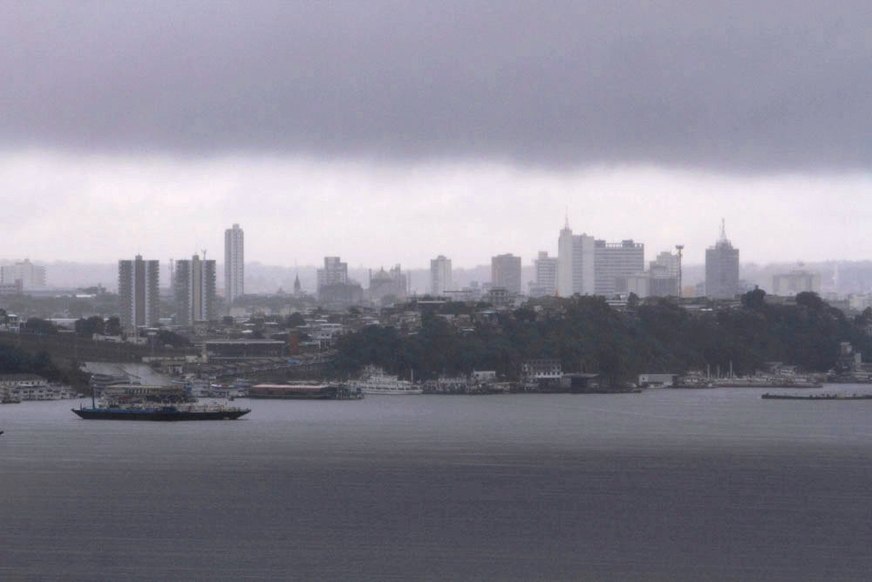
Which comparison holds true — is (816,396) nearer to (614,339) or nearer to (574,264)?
(614,339)

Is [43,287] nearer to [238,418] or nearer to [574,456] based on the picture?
[238,418]

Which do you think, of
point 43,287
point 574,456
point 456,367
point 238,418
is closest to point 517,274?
point 43,287

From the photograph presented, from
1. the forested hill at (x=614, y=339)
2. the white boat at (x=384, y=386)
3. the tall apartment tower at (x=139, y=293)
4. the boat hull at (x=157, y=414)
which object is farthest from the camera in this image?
the tall apartment tower at (x=139, y=293)

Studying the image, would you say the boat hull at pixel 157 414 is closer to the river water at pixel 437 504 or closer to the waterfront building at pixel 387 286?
the river water at pixel 437 504

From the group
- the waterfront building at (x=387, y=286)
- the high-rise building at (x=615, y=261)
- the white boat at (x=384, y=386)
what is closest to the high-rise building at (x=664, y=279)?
the high-rise building at (x=615, y=261)

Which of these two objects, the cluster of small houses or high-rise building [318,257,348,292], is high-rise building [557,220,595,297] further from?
the cluster of small houses

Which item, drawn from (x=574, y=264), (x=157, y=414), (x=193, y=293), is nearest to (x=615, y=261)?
(x=574, y=264)

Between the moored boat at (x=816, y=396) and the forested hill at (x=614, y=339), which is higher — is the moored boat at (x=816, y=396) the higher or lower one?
the lower one
